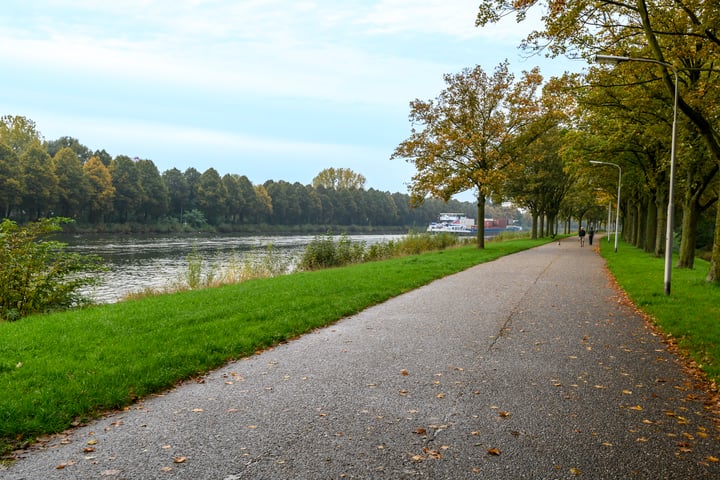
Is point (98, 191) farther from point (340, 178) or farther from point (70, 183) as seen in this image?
point (340, 178)

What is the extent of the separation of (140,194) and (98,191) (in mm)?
5865

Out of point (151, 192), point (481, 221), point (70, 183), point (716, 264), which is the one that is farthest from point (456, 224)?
point (716, 264)

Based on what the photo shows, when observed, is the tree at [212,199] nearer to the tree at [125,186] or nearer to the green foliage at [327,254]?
the tree at [125,186]

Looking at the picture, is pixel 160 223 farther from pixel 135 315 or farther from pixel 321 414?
pixel 321 414

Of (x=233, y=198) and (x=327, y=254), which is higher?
(x=233, y=198)

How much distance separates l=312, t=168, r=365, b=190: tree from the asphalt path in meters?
123

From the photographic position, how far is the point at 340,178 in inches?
5187

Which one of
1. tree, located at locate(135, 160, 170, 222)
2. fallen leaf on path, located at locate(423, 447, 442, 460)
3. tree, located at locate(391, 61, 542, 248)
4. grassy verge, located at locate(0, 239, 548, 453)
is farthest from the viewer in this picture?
tree, located at locate(135, 160, 170, 222)

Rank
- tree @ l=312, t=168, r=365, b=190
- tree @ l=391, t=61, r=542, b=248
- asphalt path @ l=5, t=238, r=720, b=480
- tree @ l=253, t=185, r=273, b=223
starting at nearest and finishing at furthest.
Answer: asphalt path @ l=5, t=238, r=720, b=480, tree @ l=391, t=61, r=542, b=248, tree @ l=253, t=185, r=273, b=223, tree @ l=312, t=168, r=365, b=190

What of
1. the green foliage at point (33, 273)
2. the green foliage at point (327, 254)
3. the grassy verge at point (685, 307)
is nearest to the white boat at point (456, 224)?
the green foliage at point (327, 254)

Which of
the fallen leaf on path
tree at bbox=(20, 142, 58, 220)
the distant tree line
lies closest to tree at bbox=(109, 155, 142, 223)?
the distant tree line

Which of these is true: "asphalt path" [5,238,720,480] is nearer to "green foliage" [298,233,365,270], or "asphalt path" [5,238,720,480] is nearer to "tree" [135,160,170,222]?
"green foliage" [298,233,365,270]

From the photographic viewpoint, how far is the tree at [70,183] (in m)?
61.2

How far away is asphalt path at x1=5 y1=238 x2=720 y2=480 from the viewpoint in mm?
3857
